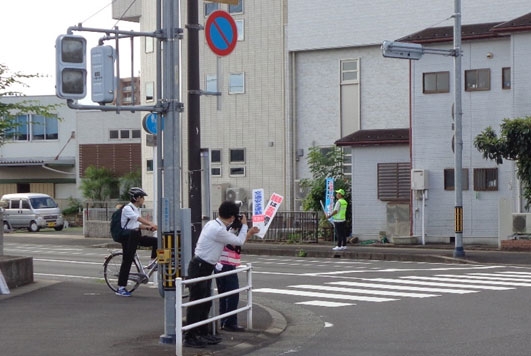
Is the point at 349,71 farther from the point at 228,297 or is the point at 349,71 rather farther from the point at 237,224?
the point at 237,224

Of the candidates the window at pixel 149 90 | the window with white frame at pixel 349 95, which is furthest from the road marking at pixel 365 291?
the window at pixel 149 90

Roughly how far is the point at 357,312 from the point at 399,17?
2758cm

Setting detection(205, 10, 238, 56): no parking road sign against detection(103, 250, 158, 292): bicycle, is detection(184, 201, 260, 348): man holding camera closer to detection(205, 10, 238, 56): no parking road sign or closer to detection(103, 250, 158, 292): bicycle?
detection(205, 10, 238, 56): no parking road sign

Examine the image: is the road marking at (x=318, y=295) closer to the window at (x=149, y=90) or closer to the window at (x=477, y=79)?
the window at (x=477, y=79)

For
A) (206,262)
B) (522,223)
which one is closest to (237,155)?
(522,223)

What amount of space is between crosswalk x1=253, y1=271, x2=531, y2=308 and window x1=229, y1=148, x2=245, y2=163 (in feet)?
81.7

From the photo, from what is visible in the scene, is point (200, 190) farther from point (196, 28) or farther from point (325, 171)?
point (325, 171)

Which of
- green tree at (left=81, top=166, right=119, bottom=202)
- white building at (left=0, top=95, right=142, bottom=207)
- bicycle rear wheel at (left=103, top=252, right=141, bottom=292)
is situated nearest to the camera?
bicycle rear wheel at (left=103, top=252, right=141, bottom=292)

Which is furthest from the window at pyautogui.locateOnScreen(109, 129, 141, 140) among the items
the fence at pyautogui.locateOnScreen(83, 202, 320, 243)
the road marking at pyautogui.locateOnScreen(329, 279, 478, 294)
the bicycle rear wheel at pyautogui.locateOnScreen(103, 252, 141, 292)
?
the bicycle rear wheel at pyautogui.locateOnScreen(103, 252, 141, 292)

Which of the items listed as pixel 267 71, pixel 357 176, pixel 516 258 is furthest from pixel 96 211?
pixel 516 258

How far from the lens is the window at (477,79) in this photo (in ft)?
108

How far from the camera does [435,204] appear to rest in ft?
111

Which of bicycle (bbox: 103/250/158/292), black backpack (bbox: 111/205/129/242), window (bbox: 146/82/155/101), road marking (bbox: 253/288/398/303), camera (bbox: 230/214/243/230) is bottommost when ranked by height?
road marking (bbox: 253/288/398/303)

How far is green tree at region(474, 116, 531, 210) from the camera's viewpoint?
2927 cm
